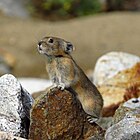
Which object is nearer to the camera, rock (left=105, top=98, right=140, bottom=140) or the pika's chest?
rock (left=105, top=98, right=140, bottom=140)

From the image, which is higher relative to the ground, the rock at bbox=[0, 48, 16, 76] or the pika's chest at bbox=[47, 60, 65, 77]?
the pika's chest at bbox=[47, 60, 65, 77]

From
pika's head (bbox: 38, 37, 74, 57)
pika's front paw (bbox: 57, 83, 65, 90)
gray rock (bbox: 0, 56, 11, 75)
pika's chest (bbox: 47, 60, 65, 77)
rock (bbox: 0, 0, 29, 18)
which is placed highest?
pika's head (bbox: 38, 37, 74, 57)

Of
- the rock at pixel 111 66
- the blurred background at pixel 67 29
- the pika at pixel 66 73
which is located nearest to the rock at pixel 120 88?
the rock at pixel 111 66

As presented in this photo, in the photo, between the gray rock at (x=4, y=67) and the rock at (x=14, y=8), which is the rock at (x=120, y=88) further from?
the rock at (x=14, y=8)

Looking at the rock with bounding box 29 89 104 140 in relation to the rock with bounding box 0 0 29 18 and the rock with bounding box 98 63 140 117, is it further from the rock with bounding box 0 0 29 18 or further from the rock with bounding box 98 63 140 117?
the rock with bounding box 0 0 29 18

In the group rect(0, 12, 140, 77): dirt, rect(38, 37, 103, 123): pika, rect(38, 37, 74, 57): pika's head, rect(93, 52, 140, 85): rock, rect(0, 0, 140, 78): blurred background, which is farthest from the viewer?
rect(0, 12, 140, 77): dirt

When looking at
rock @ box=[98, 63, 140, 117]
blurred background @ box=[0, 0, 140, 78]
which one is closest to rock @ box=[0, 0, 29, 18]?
blurred background @ box=[0, 0, 140, 78]

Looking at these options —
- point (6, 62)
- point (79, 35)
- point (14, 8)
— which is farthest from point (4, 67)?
point (14, 8)

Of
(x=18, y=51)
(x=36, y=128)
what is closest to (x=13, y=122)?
(x=36, y=128)
